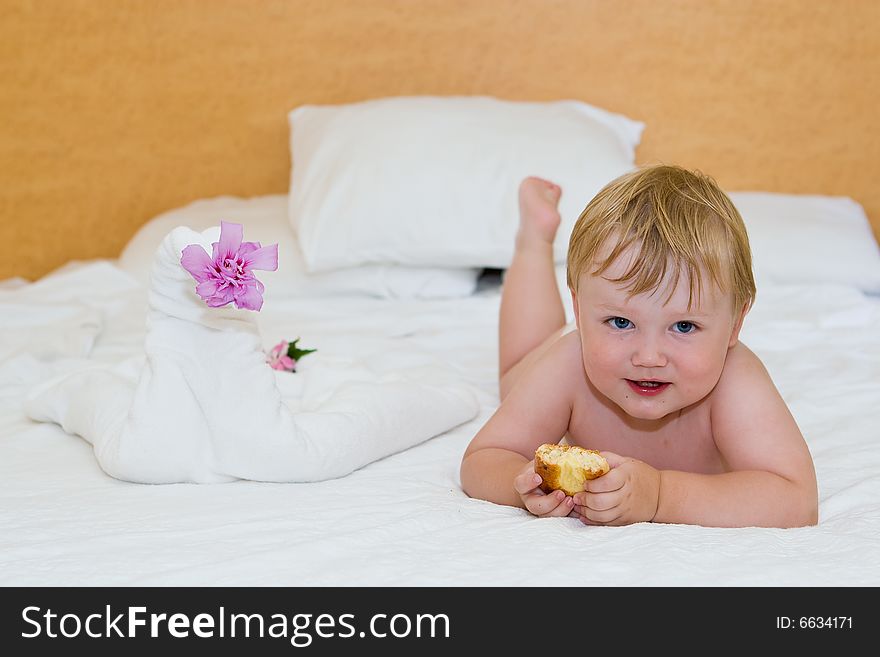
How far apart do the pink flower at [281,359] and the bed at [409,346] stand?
18cm

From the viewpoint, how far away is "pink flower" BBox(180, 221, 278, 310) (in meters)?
0.98

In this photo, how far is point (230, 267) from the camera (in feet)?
3.25

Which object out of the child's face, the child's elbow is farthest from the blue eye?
the child's elbow

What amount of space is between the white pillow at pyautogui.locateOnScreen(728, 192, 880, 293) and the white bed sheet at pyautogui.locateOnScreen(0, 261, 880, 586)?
17.9 inches

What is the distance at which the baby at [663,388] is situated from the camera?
985 mm

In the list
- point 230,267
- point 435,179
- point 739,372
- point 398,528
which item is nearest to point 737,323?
point 739,372

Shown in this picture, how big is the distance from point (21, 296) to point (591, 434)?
123 cm

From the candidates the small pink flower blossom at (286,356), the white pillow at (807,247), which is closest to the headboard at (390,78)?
the white pillow at (807,247)

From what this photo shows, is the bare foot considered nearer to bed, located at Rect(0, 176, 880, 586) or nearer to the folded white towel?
bed, located at Rect(0, 176, 880, 586)

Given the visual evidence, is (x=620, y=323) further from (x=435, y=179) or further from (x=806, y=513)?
(x=435, y=179)

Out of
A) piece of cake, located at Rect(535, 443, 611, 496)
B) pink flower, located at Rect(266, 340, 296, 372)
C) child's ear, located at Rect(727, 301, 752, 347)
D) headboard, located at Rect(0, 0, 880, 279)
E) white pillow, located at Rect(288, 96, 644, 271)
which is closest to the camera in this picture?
piece of cake, located at Rect(535, 443, 611, 496)
